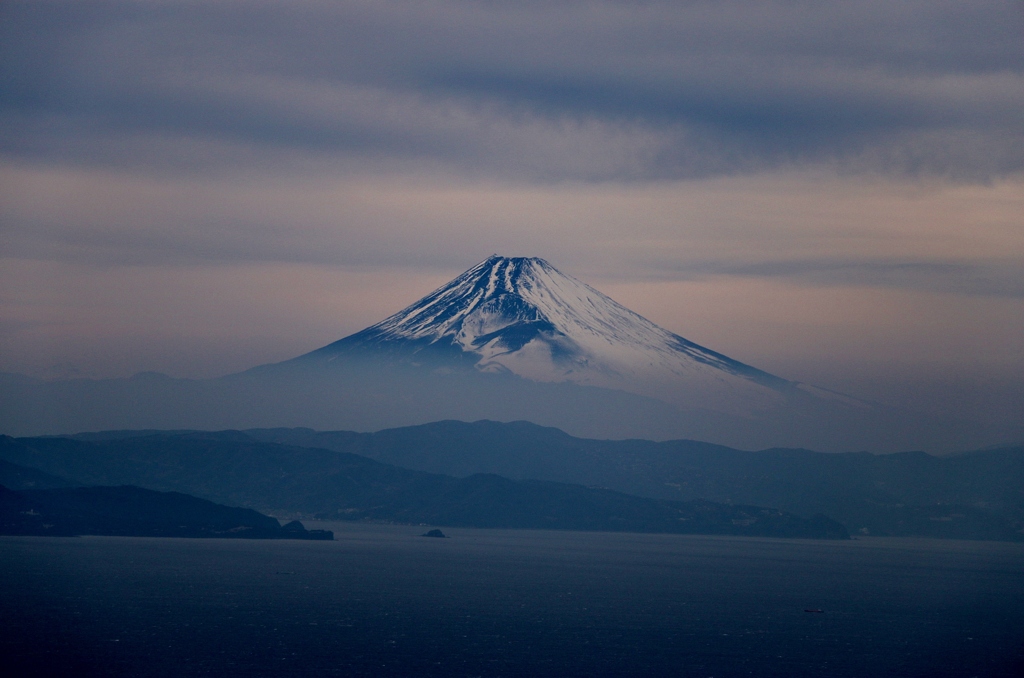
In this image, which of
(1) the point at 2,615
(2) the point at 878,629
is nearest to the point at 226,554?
(1) the point at 2,615

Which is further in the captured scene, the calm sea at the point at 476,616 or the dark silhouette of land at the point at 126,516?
the dark silhouette of land at the point at 126,516

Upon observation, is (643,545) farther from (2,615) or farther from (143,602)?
(2,615)

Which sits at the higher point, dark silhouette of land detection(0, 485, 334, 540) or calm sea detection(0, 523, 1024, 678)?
dark silhouette of land detection(0, 485, 334, 540)

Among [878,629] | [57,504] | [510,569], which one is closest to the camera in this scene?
[878,629]

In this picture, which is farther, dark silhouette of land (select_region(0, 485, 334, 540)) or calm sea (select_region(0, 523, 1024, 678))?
dark silhouette of land (select_region(0, 485, 334, 540))

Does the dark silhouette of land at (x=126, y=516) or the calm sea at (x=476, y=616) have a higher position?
the dark silhouette of land at (x=126, y=516)

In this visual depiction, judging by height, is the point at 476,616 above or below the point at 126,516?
below

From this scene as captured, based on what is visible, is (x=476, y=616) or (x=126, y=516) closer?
(x=476, y=616)

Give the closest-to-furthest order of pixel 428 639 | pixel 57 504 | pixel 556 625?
pixel 428 639 → pixel 556 625 → pixel 57 504
